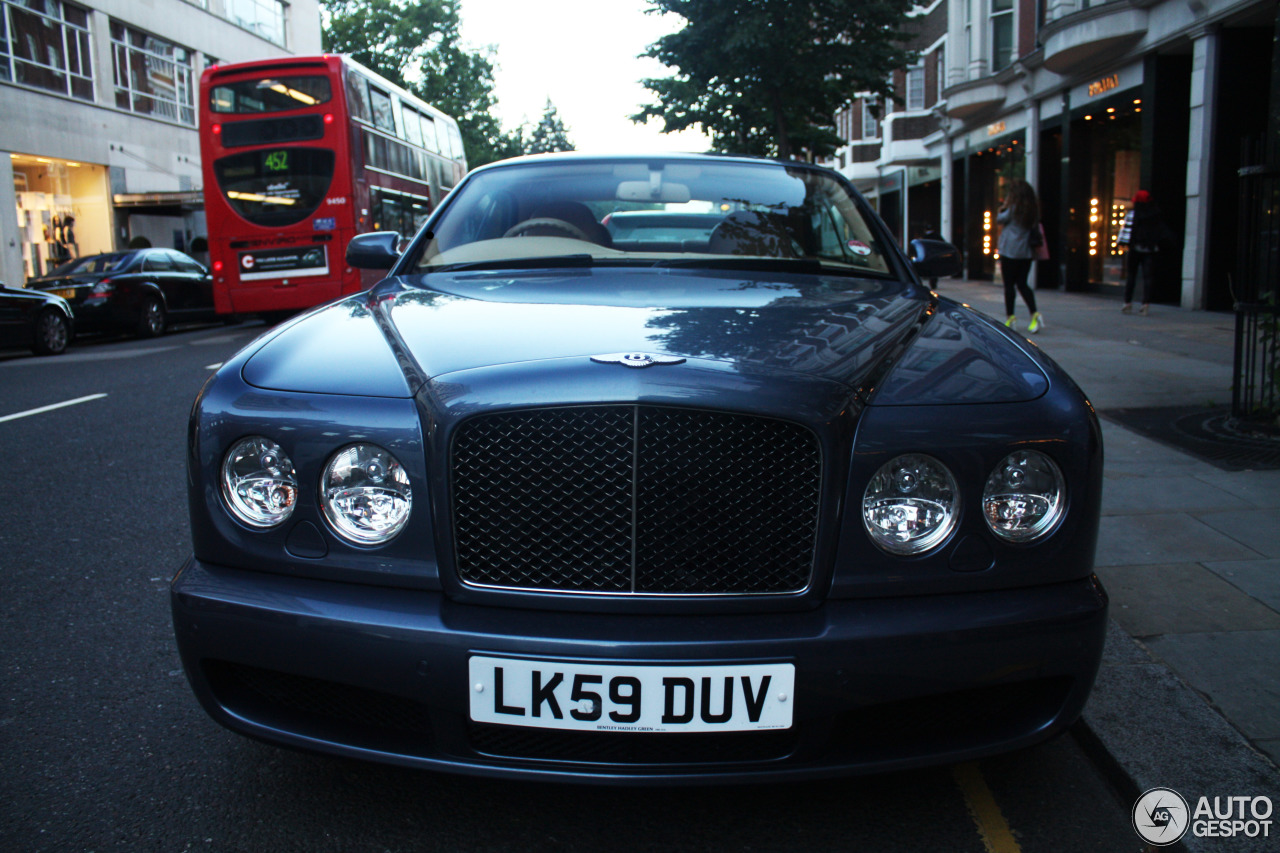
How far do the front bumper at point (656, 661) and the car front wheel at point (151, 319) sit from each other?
16217 millimetres

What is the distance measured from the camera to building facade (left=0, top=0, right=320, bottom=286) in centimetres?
2391

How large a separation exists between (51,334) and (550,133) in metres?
96.9

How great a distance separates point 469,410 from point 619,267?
1.31m

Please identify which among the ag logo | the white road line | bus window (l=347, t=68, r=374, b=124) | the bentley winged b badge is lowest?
the ag logo

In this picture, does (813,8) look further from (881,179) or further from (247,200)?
(881,179)

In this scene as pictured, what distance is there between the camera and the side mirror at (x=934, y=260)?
144 inches

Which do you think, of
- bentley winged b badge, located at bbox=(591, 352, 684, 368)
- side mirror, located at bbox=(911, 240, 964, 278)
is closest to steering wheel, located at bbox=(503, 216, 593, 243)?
side mirror, located at bbox=(911, 240, 964, 278)

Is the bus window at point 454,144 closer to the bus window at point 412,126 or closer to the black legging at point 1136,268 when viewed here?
the bus window at point 412,126

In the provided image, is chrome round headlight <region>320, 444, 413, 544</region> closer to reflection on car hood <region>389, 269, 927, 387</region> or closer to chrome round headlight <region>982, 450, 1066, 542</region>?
reflection on car hood <region>389, 269, 927, 387</region>

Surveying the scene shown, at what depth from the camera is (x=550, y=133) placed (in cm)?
10638

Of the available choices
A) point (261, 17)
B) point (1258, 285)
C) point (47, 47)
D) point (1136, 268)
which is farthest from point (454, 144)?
point (261, 17)

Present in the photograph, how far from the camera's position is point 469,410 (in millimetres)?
1927

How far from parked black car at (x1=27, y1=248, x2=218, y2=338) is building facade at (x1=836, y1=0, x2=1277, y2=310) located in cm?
1491

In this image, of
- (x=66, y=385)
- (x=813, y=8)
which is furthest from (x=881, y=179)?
(x=66, y=385)
